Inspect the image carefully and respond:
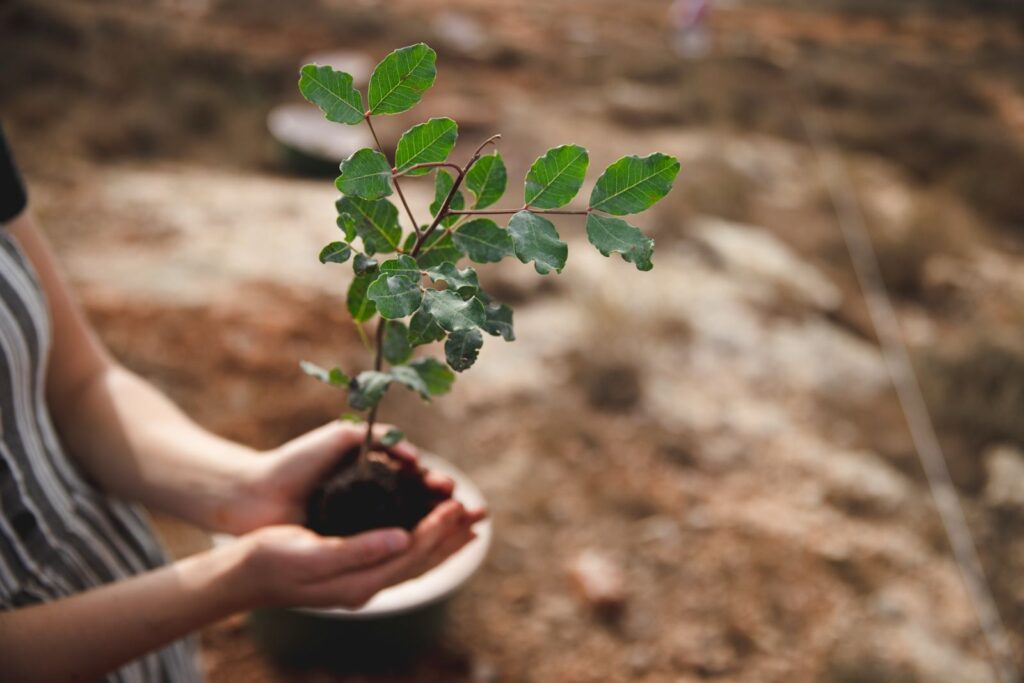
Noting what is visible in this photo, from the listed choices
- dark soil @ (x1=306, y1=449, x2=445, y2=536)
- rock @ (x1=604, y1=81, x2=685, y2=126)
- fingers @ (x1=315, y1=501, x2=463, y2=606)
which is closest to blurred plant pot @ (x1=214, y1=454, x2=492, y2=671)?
dark soil @ (x1=306, y1=449, x2=445, y2=536)

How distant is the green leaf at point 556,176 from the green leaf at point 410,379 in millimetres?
312

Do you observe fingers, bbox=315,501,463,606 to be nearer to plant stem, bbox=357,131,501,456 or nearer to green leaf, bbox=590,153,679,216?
plant stem, bbox=357,131,501,456

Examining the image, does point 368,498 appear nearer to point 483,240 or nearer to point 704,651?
point 483,240

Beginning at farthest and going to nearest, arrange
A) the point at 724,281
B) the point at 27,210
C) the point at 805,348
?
the point at 724,281, the point at 805,348, the point at 27,210

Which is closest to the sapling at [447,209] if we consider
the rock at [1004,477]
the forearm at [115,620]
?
the forearm at [115,620]

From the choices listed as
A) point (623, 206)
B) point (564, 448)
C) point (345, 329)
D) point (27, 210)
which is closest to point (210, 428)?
point (345, 329)

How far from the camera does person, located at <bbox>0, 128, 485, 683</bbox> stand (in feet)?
2.93

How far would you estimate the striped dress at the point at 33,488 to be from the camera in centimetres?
92

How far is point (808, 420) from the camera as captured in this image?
3160mm

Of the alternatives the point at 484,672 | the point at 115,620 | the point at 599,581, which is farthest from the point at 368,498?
the point at 599,581

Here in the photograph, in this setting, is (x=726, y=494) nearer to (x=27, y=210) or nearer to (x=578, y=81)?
(x=27, y=210)

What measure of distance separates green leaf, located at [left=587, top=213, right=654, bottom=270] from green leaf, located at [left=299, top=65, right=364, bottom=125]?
240 mm

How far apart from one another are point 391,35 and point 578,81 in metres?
1.83

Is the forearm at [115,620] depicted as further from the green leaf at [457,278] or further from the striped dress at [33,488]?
the green leaf at [457,278]
